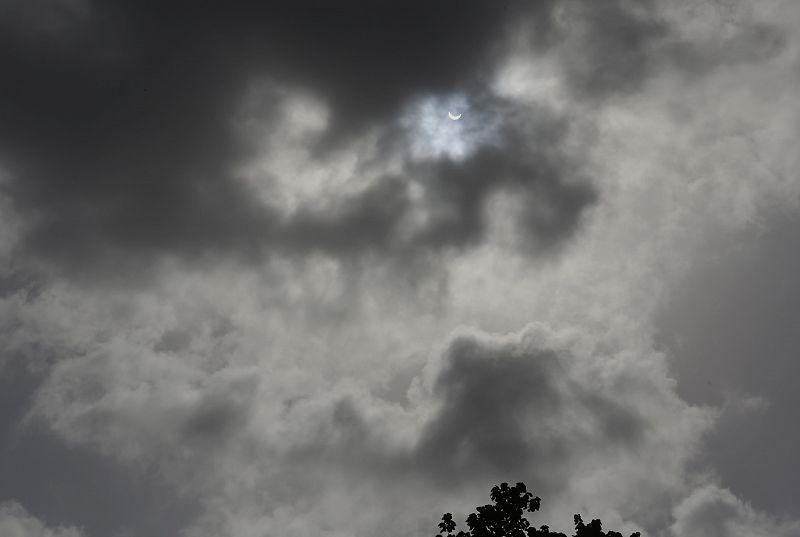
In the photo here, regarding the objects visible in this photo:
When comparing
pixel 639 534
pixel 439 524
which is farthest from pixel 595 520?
pixel 439 524

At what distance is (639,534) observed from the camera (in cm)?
3684

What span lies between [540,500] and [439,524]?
5635 millimetres

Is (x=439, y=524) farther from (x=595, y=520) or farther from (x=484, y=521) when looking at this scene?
(x=595, y=520)

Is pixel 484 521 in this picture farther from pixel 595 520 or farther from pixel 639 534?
pixel 639 534

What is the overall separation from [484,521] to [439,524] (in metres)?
2.41

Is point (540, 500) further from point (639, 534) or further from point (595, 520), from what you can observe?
point (639, 534)

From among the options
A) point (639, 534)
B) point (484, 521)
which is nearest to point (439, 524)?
point (484, 521)

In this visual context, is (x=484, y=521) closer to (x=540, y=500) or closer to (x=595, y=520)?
(x=540, y=500)

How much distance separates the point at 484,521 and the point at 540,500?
10.8 feet

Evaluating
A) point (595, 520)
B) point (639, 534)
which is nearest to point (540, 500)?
point (595, 520)

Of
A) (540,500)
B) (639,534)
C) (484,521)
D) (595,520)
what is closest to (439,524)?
(484,521)

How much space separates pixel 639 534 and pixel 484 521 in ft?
27.8

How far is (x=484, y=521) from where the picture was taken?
36.4 metres

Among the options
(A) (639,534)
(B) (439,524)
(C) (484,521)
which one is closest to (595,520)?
(A) (639,534)
